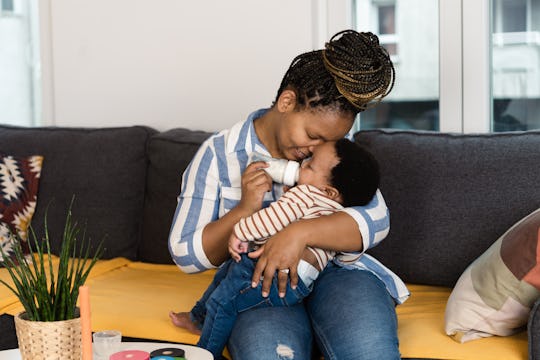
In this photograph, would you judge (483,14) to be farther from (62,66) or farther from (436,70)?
(62,66)

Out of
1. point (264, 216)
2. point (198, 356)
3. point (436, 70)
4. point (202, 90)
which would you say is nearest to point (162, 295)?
point (264, 216)

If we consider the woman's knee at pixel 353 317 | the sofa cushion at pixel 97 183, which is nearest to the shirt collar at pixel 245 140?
the woman's knee at pixel 353 317

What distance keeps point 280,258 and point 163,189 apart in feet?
3.26

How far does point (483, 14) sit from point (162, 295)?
1347mm

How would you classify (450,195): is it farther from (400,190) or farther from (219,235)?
(219,235)

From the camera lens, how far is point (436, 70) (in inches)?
111

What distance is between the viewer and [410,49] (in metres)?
2.87

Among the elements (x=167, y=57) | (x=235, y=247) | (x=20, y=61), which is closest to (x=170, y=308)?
(x=235, y=247)

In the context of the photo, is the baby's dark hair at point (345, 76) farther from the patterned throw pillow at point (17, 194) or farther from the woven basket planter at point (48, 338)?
the patterned throw pillow at point (17, 194)

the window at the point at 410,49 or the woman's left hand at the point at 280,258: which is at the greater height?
the window at the point at 410,49

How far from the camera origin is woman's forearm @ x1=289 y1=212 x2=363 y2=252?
5.98ft

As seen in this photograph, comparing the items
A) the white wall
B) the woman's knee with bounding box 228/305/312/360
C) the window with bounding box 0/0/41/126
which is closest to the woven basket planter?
the woman's knee with bounding box 228/305/312/360

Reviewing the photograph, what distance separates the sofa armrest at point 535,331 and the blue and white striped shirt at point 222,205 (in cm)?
36

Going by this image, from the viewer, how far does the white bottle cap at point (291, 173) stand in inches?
73.9
